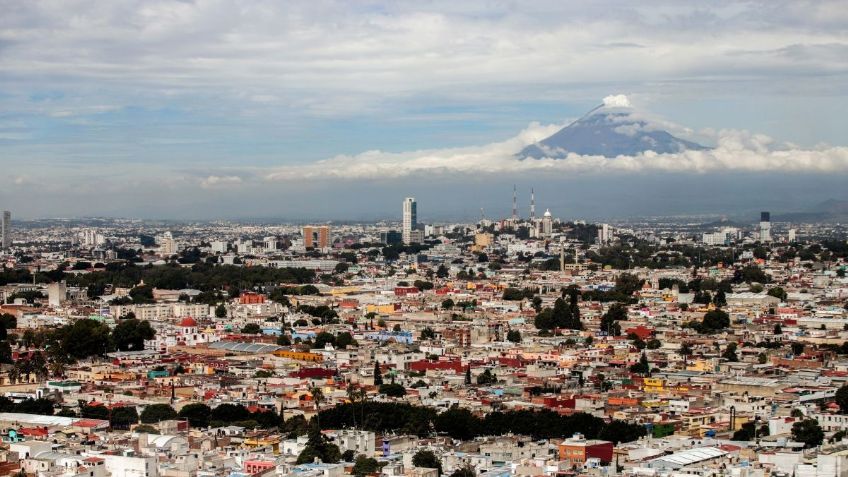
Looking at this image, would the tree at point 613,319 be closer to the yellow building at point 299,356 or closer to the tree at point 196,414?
Answer: the yellow building at point 299,356

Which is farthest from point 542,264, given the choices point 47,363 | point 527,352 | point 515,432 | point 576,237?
point 515,432

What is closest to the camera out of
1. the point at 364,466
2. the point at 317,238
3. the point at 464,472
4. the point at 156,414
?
the point at 464,472

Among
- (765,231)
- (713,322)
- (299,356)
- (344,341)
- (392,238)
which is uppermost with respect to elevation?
(765,231)

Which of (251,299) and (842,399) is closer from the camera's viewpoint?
(842,399)

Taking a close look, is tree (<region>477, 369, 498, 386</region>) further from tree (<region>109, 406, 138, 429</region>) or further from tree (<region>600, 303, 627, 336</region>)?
tree (<region>600, 303, 627, 336</region>)

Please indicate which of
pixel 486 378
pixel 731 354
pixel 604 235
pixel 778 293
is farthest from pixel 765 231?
pixel 486 378

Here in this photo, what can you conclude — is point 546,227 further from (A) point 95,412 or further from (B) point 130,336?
(A) point 95,412

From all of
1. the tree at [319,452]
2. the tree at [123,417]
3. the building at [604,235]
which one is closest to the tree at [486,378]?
the tree at [123,417]
